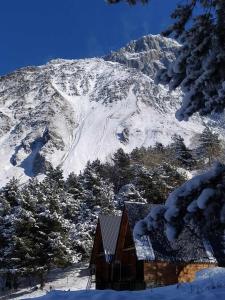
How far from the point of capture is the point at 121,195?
63688mm

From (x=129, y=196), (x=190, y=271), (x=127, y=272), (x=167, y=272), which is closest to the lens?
(x=167, y=272)

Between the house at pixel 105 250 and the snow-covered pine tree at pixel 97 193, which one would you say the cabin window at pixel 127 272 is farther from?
the snow-covered pine tree at pixel 97 193

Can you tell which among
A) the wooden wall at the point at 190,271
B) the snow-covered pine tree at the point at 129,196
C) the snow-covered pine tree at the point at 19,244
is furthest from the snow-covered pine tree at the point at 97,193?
the wooden wall at the point at 190,271

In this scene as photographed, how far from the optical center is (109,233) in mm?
38531

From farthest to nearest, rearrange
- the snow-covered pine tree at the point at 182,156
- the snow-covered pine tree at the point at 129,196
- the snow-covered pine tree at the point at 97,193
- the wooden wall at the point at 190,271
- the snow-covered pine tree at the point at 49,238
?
the snow-covered pine tree at the point at 182,156, the snow-covered pine tree at the point at 97,193, the snow-covered pine tree at the point at 129,196, the snow-covered pine tree at the point at 49,238, the wooden wall at the point at 190,271

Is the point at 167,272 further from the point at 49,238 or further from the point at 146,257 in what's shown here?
the point at 49,238

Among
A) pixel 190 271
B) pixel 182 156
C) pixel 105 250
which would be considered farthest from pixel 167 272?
pixel 182 156

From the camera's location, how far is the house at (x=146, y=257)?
32.7 meters

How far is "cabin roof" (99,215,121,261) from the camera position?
3734 centimetres

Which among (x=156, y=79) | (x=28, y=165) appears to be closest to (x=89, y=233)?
(x=156, y=79)

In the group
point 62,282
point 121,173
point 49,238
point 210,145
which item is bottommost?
point 62,282

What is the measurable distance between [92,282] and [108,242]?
8.45m

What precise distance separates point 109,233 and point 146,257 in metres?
6.97

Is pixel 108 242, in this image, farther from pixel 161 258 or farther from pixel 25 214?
pixel 25 214
